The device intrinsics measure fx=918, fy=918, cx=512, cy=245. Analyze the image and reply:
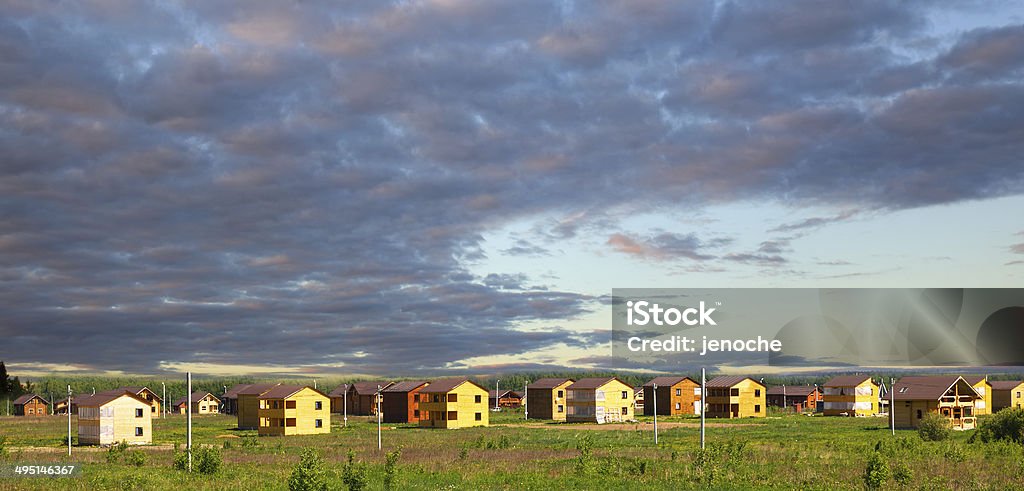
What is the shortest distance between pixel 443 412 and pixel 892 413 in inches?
1894

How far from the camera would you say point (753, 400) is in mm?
126125

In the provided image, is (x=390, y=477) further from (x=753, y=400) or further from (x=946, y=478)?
(x=753, y=400)

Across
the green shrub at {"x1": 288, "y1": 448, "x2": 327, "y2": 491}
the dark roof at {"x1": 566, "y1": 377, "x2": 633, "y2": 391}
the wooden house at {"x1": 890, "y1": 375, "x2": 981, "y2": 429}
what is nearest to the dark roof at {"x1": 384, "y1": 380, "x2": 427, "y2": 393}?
the dark roof at {"x1": 566, "y1": 377, "x2": 633, "y2": 391}

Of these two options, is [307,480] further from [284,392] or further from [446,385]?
[446,385]

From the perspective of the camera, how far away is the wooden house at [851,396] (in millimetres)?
127688

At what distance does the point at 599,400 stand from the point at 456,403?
21704 millimetres

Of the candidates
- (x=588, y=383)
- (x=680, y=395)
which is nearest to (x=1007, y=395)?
(x=680, y=395)

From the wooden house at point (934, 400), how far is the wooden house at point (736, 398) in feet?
98.0

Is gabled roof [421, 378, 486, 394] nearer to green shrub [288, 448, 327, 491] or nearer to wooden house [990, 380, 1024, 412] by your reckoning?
green shrub [288, 448, 327, 491]

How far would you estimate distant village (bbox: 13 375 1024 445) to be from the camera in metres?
78.7

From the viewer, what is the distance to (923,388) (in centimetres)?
9462

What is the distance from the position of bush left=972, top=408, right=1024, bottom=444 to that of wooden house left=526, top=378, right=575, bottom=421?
6991cm

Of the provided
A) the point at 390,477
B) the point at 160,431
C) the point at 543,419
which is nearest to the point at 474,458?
the point at 390,477

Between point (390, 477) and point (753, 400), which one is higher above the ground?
point (390, 477)
